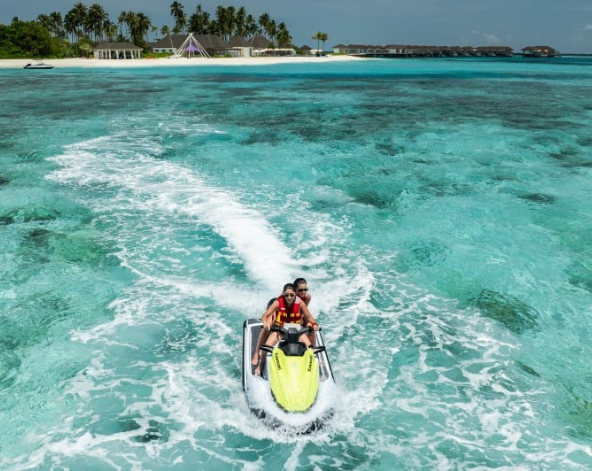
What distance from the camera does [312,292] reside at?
13148 mm

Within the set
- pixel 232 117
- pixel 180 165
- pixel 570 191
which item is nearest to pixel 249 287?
pixel 180 165

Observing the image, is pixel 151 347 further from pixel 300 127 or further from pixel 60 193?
pixel 300 127

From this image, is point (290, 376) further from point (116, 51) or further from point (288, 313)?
point (116, 51)

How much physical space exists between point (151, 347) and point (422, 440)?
6.04m

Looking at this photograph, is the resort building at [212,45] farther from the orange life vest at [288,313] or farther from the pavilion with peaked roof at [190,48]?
the orange life vest at [288,313]

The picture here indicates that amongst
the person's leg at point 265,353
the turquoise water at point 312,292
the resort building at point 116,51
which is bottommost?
the turquoise water at point 312,292

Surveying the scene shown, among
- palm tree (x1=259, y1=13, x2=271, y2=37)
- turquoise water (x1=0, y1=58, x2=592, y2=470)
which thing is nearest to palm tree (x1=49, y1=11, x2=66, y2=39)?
palm tree (x1=259, y1=13, x2=271, y2=37)

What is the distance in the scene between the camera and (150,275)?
1412 centimetres

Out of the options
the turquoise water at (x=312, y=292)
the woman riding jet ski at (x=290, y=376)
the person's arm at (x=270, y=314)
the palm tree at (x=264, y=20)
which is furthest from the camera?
the palm tree at (x=264, y=20)

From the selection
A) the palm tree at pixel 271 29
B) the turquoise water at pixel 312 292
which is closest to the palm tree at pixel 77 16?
the palm tree at pixel 271 29

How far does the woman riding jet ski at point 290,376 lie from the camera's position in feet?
26.0

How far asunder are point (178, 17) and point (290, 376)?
16898 cm

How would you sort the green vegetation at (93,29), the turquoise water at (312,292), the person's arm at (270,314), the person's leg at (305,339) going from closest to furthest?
the turquoise water at (312,292)
the person's leg at (305,339)
the person's arm at (270,314)
the green vegetation at (93,29)

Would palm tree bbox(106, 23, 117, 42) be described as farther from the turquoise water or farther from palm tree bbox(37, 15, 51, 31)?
the turquoise water
